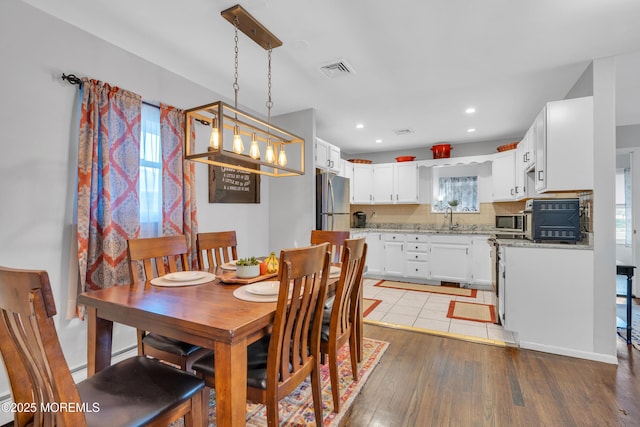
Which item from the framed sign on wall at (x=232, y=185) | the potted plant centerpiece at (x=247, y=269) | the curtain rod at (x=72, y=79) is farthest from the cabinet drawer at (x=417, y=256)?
the curtain rod at (x=72, y=79)

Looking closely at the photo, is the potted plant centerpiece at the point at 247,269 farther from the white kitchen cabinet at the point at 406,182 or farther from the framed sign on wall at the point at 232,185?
the white kitchen cabinet at the point at 406,182

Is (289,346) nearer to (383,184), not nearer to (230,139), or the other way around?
(230,139)

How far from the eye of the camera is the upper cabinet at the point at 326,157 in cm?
402

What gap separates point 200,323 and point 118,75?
2223 mm

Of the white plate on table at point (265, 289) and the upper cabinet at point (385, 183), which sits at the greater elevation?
the upper cabinet at point (385, 183)

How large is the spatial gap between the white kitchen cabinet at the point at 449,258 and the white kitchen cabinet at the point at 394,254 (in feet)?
1.56

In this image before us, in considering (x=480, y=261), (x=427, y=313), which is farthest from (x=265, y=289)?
(x=480, y=261)

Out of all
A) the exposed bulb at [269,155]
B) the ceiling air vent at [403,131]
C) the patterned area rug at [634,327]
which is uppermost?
the ceiling air vent at [403,131]

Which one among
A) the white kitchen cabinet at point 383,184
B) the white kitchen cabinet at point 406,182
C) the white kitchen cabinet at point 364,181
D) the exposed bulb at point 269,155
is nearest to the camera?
the exposed bulb at point 269,155

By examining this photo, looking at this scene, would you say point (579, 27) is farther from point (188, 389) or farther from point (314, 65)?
point (188, 389)

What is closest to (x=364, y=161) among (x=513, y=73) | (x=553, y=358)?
(x=513, y=73)

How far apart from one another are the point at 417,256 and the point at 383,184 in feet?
4.81

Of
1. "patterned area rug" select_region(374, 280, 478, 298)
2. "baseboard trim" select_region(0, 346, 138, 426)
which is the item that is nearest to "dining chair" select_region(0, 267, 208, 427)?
"baseboard trim" select_region(0, 346, 138, 426)

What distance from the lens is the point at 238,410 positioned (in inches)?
45.9
